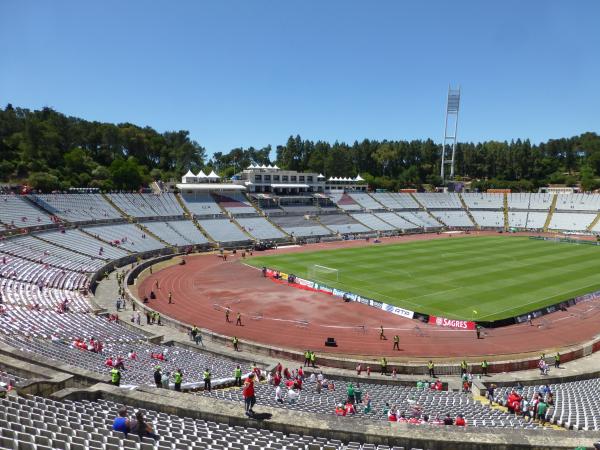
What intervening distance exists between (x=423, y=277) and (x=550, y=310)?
13.6 meters

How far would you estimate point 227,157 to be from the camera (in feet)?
574

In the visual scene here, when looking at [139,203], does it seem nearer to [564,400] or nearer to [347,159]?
[564,400]

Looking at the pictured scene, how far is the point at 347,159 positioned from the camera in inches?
5620

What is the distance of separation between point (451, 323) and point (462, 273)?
59.5 ft

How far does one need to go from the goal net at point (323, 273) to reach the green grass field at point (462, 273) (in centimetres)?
23

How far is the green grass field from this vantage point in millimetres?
38500

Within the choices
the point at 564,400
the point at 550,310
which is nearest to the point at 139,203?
the point at 550,310

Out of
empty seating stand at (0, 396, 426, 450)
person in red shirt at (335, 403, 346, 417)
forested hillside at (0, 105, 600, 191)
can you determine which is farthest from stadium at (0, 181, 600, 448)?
forested hillside at (0, 105, 600, 191)

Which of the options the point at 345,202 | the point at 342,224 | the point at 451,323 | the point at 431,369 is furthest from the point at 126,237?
the point at 345,202

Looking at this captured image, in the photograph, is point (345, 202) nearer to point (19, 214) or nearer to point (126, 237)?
point (126, 237)

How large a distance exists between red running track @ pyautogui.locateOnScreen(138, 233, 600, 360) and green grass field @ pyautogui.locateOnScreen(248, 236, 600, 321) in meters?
2.61

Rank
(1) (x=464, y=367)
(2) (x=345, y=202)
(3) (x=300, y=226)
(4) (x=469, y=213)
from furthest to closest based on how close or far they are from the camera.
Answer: (4) (x=469, y=213) < (2) (x=345, y=202) < (3) (x=300, y=226) < (1) (x=464, y=367)

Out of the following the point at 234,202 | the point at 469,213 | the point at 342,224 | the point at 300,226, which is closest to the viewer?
the point at 300,226

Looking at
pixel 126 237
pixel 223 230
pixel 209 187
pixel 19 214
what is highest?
pixel 209 187
